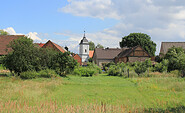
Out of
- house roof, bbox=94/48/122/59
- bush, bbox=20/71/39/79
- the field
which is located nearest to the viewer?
the field

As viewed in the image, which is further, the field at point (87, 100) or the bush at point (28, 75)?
the bush at point (28, 75)

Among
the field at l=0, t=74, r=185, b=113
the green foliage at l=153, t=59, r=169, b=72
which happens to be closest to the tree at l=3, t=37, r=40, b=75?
the field at l=0, t=74, r=185, b=113

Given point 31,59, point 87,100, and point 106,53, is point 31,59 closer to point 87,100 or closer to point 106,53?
point 87,100

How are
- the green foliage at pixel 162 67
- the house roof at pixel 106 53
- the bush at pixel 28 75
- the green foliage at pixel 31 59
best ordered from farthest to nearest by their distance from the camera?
the house roof at pixel 106 53, the green foliage at pixel 162 67, the green foliage at pixel 31 59, the bush at pixel 28 75

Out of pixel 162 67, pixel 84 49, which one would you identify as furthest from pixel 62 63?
pixel 84 49

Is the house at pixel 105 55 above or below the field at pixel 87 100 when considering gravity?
above

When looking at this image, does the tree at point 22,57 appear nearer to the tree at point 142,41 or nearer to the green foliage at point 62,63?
the green foliage at point 62,63

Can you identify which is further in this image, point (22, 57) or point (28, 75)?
Answer: point (22, 57)

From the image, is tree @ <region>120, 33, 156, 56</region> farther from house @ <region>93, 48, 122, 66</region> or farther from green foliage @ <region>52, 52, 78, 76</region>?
green foliage @ <region>52, 52, 78, 76</region>

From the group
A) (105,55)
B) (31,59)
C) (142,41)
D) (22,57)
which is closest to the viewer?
(22,57)

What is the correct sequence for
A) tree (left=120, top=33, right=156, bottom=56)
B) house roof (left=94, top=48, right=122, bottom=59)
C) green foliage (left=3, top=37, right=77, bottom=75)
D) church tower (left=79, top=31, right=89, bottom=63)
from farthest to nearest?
church tower (left=79, top=31, right=89, bottom=63), house roof (left=94, top=48, right=122, bottom=59), tree (left=120, top=33, right=156, bottom=56), green foliage (left=3, top=37, right=77, bottom=75)

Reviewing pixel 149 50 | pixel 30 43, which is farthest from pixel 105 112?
pixel 149 50

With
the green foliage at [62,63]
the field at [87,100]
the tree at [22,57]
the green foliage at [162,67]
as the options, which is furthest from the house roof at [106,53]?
the field at [87,100]

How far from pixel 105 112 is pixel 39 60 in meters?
19.6
